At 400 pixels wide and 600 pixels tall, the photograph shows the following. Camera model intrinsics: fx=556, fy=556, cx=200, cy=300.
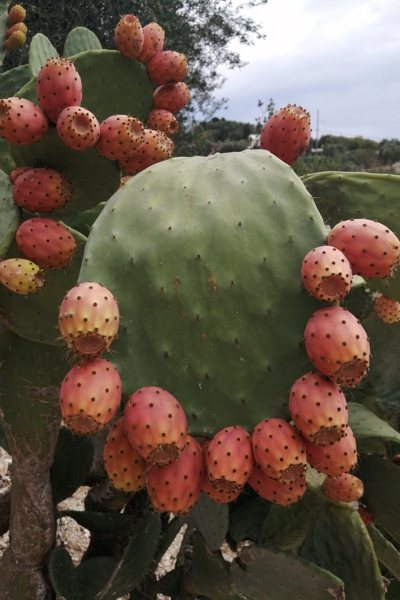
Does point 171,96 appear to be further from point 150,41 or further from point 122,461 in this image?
point 122,461

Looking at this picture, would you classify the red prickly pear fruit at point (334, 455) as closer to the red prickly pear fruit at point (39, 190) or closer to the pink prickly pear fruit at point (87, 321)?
the pink prickly pear fruit at point (87, 321)

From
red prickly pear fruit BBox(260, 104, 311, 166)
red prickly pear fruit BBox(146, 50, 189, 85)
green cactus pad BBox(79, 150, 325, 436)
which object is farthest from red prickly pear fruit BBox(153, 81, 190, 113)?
green cactus pad BBox(79, 150, 325, 436)

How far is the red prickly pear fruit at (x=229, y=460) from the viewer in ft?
2.48

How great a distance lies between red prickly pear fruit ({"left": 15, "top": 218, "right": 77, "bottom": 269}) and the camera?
1.08 metres

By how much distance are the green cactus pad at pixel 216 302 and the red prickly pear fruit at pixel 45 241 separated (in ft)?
0.68

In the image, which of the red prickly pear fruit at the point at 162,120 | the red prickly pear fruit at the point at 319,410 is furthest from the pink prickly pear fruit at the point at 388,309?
the red prickly pear fruit at the point at 162,120

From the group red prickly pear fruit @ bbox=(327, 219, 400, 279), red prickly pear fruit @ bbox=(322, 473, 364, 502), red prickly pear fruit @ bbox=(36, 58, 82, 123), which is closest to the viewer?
red prickly pear fruit @ bbox=(327, 219, 400, 279)

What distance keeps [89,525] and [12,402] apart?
0.58m

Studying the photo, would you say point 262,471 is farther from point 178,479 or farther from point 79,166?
point 79,166

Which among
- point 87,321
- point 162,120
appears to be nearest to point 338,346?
point 87,321

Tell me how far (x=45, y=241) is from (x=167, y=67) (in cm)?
69

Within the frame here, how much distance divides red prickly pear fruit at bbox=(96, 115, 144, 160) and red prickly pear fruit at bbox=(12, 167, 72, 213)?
122 mm

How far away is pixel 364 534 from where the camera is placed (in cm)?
144

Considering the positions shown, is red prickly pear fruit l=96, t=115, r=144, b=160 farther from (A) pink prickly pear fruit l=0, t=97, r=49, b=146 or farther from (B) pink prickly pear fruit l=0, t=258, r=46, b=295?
(B) pink prickly pear fruit l=0, t=258, r=46, b=295
